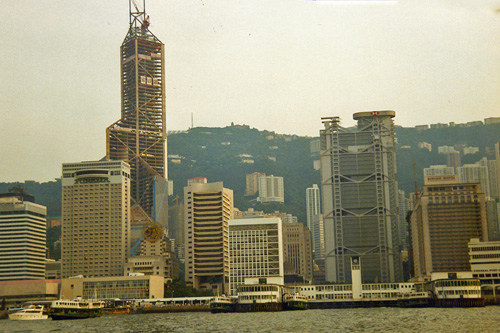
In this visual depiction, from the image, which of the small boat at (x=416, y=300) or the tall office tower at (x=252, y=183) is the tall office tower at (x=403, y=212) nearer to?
the tall office tower at (x=252, y=183)

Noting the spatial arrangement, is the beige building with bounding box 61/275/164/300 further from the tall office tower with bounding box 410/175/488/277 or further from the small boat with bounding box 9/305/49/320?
the tall office tower with bounding box 410/175/488/277

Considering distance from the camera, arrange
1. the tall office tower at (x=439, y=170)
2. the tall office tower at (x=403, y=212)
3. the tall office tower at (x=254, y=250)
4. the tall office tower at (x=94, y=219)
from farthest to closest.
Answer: the tall office tower at (x=403, y=212) → the tall office tower at (x=439, y=170) → the tall office tower at (x=94, y=219) → the tall office tower at (x=254, y=250)

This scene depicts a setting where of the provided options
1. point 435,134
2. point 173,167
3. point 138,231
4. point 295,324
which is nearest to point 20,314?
point 295,324

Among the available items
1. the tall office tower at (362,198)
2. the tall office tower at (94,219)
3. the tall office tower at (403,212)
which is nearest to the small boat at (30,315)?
the tall office tower at (94,219)

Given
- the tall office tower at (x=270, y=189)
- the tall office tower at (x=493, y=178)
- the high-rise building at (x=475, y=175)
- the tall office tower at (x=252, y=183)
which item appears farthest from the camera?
the tall office tower at (x=252, y=183)

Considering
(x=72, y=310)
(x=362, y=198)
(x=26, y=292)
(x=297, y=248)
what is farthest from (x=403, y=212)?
(x=72, y=310)

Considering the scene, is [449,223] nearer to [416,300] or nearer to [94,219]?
[416,300]
